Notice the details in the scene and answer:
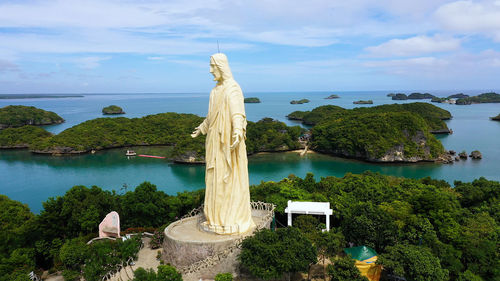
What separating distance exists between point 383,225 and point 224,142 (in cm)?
758

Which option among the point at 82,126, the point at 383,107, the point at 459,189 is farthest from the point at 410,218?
the point at 383,107

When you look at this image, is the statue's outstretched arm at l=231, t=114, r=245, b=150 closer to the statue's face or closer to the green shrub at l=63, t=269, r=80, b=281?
the statue's face

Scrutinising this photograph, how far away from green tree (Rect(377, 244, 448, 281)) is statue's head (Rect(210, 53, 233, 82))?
836 centimetres

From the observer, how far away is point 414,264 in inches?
406

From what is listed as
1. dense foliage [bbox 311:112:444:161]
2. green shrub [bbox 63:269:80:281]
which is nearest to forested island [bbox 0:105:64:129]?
dense foliage [bbox 311:112:444:161]

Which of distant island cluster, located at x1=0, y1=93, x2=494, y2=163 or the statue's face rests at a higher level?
the statue's face

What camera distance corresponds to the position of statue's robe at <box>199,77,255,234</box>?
35.0 feet

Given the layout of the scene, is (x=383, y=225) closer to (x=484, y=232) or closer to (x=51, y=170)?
(x=484, y=232)

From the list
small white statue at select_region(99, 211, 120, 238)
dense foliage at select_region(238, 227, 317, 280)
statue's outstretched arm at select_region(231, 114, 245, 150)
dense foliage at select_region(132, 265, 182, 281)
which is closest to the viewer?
dense foliage at select_region(132, 265, 182, 281)

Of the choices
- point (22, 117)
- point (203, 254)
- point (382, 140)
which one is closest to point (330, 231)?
point (203, 254)

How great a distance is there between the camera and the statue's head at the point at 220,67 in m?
10.7

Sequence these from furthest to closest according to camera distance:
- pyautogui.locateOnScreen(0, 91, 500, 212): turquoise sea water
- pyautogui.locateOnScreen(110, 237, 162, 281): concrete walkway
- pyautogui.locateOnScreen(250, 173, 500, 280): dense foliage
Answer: pyautogui.locateOnScreen(0, 91, 500, 212): turquoise sea water, pyautogui.locateOnScreen(250, 173, 500, 280): dense foliage, pyautogui.locateOnScreen(110, 237, 162, 281): concrete walkway

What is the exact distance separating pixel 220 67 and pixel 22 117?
3303 inches

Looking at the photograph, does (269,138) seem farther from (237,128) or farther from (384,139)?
(237,128)
